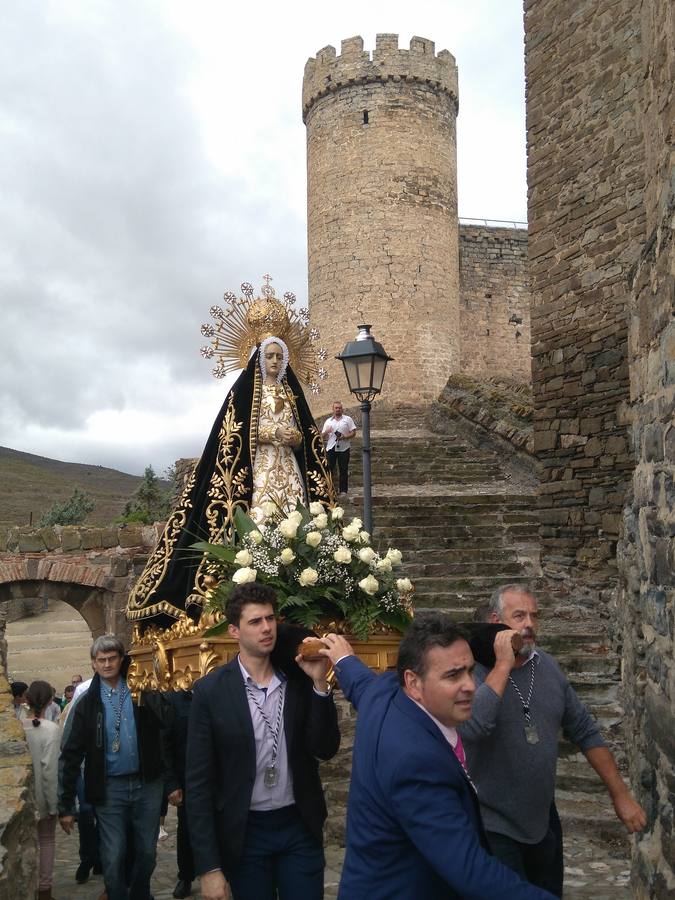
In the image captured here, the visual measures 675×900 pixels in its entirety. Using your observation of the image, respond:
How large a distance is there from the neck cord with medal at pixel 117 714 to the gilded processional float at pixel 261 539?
173mm

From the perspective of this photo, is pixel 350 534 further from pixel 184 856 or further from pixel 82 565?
pixel 82 565

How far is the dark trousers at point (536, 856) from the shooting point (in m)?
3.49

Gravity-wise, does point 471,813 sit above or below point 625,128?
below

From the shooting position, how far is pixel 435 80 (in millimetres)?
28656

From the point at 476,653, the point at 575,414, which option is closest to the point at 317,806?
the point at 476,653

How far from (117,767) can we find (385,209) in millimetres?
24912

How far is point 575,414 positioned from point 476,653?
8.67m

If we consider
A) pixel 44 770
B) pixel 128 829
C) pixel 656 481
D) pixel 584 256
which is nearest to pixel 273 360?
pixel 44 770

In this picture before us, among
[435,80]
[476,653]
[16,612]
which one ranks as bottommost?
[16,612]

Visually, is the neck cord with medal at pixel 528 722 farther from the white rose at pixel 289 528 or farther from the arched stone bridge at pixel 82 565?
the arched stone bridge at pixel 82 565

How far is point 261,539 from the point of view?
4.86m

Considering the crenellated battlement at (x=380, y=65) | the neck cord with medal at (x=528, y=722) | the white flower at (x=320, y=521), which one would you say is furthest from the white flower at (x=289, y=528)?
the crenellated battlement at (x=380, y=65)

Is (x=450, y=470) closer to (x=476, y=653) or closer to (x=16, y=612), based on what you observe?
(x=476, y=653)

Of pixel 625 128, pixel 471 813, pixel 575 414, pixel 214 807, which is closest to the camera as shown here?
pixel 471 813
